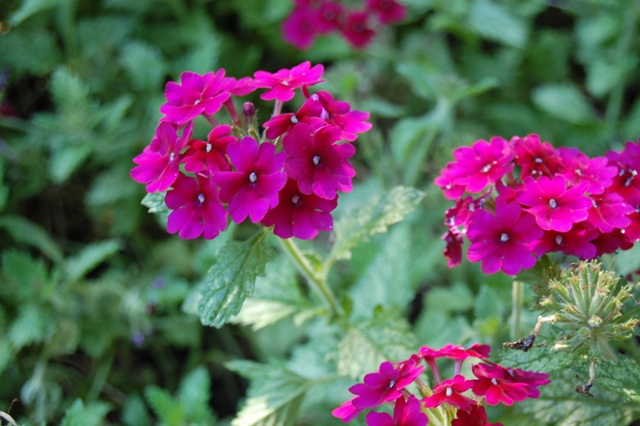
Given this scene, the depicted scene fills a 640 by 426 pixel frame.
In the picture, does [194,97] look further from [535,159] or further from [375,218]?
[535,159]

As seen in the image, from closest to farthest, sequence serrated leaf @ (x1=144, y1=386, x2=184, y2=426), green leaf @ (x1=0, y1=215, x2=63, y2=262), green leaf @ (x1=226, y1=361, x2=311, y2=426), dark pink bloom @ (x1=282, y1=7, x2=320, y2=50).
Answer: green leaf @ (x1=226, y1=361, x2=311, y2=426)
serrated leaf @ (x1=144, y1=386, x2=184, y2=426)
green leaf @ (x1=0, y1=215, x2=63, y2=262)
dark pink bloom @ (x1=282, y1=7, x2=320, y2=50)

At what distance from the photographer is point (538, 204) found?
1555mm

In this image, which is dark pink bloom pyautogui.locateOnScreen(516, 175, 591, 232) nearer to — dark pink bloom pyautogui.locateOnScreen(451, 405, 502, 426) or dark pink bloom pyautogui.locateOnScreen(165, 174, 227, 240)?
dark pink bloom pyautogui.locateOnScreen(451, 405, 502, 426)

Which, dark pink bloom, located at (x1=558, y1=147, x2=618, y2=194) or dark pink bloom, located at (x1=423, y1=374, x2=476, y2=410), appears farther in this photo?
dark pink bloom, located at (x1=558, y1=147, x2=618, y2=194)

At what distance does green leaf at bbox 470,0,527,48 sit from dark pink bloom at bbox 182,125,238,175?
2128 millimetres

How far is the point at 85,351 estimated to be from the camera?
9.47 feet

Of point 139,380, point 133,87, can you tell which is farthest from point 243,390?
point 133,87

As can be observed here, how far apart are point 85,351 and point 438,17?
234 centimetres

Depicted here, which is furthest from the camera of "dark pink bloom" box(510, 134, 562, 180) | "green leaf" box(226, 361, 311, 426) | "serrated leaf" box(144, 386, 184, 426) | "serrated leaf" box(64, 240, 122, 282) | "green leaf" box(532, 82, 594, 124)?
"green leaf" box(532, 82, 594, 124)

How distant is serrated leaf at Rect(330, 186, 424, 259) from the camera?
1830 millimetres

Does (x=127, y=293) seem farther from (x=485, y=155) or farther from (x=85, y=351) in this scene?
(x=485, y=155)

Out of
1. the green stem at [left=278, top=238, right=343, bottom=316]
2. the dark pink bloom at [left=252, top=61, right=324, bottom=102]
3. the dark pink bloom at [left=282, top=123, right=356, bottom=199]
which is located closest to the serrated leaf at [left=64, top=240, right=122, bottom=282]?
the green stem at [left=278, top=238, right=343, bottom=316]

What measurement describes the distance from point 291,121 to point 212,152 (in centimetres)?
20

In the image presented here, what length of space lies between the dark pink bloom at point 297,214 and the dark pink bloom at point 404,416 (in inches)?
16.3
